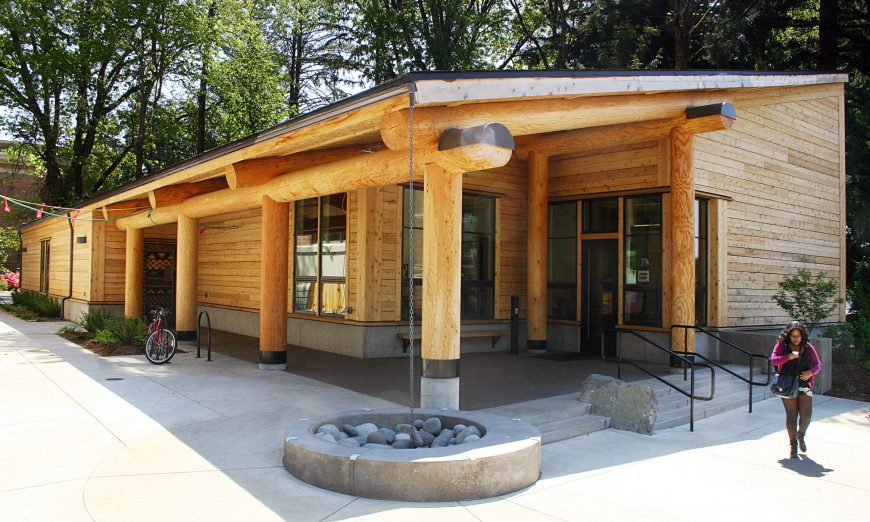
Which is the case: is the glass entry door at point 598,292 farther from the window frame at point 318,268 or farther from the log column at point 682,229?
the window frame at point 318,268

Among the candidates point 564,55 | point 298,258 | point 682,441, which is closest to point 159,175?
point 298,258

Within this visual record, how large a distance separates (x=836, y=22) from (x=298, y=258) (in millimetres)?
16386

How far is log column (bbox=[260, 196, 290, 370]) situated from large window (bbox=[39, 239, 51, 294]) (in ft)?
49.6

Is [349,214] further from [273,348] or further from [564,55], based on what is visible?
[564,55]

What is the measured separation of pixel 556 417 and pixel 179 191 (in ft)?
28.8

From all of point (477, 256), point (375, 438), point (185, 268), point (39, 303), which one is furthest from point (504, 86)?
point (39, 303)

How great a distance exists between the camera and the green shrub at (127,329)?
1174 centimetres

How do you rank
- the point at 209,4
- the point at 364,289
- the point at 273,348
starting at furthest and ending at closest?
the point at 209,4 → the point at 364,289 → the point at 273,348

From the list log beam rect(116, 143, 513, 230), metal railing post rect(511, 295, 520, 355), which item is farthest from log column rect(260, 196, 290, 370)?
metal railing post rect(511, 295, 520, 355)

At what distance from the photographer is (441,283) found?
20.7 feet

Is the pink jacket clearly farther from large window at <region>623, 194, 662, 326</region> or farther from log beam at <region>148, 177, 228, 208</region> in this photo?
log beam at <region>148, 177, 228, 208</region>

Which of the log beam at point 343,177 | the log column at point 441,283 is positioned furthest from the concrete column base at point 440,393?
the log beam at point 343,177

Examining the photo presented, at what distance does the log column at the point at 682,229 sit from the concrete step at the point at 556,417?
2889mm

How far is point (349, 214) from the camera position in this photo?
1094 cm
